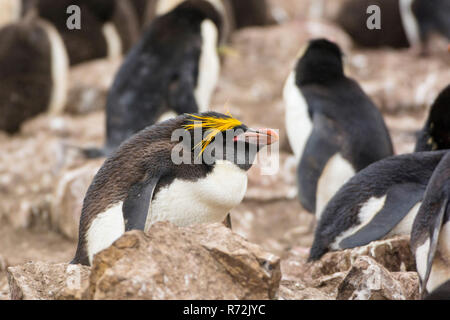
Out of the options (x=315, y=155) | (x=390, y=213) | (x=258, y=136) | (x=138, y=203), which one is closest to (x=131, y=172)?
(x=138, y=203)

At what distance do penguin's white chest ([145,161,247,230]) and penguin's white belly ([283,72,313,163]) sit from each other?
240cm

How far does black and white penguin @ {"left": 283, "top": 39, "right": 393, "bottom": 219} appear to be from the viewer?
4984mm

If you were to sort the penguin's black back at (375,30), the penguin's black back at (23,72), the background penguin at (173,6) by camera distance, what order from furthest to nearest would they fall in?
the penguin's black back at (375,30), the background penguin at (173,6), the penguin's black back at (23,72)

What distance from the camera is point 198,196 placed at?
2906 millimetres

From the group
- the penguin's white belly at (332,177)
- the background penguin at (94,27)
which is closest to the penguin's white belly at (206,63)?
the penguin's white belly at (332,177)

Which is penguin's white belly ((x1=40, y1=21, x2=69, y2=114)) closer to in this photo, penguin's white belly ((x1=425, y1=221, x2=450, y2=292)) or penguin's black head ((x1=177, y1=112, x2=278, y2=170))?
penguin's black head ((x1=177, y1=112, x2=278, y2=170))

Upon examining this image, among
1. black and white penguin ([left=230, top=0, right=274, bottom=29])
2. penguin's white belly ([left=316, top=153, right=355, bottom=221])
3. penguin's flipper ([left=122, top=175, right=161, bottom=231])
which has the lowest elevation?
penguin's white belly ([left=316, top=153, right=355, bottom=221])

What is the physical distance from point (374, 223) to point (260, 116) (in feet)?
12.3

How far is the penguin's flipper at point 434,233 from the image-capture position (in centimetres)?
261

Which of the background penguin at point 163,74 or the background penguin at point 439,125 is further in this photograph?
the background penguin at point 163,74

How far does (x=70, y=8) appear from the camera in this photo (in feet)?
25.8

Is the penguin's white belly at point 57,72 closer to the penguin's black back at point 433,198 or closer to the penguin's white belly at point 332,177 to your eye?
the penguin's white belly at point 332,177

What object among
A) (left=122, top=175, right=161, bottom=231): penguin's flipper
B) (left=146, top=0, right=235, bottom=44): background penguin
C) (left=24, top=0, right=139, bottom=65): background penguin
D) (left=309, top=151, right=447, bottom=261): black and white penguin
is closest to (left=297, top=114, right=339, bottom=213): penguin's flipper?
(left=309, top=151, right=447, bottom=261): black and white penguin
